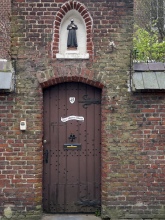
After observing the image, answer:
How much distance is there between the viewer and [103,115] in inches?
233

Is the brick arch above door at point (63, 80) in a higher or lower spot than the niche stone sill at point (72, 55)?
lower

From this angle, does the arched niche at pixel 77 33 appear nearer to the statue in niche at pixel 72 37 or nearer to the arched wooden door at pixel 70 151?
the statue in niche at pixel 72 37

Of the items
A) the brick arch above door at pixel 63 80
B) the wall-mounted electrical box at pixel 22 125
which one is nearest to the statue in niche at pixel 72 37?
the brick arch above door at pixel 63 80

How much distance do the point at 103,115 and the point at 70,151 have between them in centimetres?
96

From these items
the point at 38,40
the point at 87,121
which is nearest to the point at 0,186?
the point at 87,121

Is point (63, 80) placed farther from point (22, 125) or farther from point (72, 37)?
point (22, 125)

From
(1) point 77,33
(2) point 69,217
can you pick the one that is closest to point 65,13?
(1) point 77,33

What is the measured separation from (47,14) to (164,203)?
4173 mm

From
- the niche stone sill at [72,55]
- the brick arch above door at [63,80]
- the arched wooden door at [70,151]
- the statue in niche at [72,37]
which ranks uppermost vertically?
the statue in niche at [72,37]

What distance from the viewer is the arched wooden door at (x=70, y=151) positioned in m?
6.07

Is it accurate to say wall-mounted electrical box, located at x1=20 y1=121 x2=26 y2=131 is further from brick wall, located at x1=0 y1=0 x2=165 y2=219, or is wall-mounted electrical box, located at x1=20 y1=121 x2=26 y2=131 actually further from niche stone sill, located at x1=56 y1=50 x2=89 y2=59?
niche stone sill, located at x1=56 y1=50 x2=89 y2=59

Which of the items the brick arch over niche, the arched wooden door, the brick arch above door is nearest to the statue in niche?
the brick arch over niche

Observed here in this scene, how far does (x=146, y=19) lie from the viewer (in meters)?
17.1

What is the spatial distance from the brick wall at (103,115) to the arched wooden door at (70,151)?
247 millimetres
